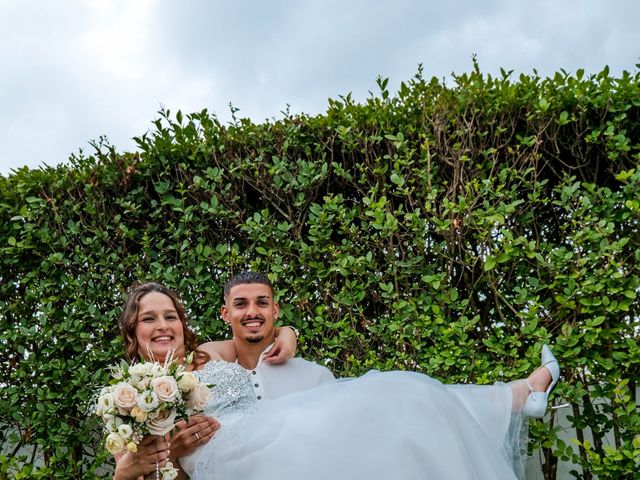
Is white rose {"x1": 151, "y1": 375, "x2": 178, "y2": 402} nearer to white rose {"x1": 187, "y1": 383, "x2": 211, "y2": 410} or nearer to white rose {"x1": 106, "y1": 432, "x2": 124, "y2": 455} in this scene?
white rose {"x1": 187, "y1": 383, "x2": 211, "y2": 410}

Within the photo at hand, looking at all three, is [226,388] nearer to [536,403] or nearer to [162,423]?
[162,423]

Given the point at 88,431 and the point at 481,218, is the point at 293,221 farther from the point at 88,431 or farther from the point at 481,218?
the point at 88,431

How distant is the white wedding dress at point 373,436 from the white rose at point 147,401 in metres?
0.31

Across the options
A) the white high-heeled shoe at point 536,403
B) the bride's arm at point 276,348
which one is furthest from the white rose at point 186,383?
the white high-heeled shoe at point 536,403

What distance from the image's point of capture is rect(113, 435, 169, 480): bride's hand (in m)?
3.14

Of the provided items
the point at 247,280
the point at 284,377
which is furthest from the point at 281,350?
the point at 247,280

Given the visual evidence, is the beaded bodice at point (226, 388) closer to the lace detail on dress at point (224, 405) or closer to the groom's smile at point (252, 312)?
the lace detail on dress at point (224, 405)

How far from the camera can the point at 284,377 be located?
3941mm

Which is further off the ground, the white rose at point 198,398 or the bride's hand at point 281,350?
the bride's hand at point 281,350

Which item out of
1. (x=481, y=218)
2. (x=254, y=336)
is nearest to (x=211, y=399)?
(x=254, y=336)

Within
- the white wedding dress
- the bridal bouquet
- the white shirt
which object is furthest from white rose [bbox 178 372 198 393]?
the white shirt

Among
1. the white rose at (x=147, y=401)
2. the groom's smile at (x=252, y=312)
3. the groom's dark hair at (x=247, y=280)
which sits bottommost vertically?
the white rose at (x=147, y=401)

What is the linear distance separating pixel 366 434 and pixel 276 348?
4.31ft

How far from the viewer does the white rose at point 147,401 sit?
296 cm
